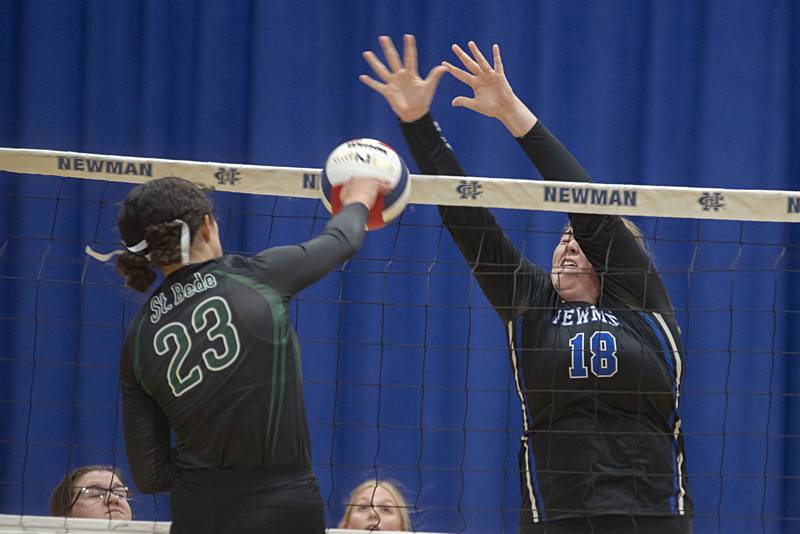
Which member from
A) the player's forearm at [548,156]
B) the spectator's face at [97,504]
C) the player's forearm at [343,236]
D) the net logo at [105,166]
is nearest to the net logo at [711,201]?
the player's forearm at [548,156]

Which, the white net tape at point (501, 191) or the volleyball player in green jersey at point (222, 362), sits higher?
the white net tape at point (501, 191)

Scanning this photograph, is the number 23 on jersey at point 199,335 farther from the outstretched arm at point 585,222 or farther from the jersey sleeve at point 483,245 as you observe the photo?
the outstretched arm at point 585,222

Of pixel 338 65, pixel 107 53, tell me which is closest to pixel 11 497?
pixel 107 53

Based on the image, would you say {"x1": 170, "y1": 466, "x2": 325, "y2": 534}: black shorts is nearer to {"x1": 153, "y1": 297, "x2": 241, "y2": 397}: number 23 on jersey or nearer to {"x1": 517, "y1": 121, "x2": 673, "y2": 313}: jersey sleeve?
{"x1": 153, "y1": 297, "x2": 241, "y2": 397}: number 23 on jersey

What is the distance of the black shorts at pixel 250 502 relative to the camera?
239 centimetres

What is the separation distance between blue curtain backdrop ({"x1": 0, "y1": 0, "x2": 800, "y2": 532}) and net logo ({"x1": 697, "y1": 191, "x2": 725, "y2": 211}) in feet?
7.57

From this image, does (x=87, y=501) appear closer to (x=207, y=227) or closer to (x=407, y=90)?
(x=207, y=227)

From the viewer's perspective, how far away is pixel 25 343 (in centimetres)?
586

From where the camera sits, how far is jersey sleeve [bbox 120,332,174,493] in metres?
2.52

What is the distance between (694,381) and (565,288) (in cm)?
255

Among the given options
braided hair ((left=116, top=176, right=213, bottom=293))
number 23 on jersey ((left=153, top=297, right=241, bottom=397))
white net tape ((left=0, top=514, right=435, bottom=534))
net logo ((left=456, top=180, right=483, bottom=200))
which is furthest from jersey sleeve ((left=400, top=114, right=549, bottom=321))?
white net tape ((left=0, top=514, right=435, bottom=534))

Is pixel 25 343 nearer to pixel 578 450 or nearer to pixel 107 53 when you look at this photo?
pixel 107 53

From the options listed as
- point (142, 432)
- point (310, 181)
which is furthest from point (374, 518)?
point (142, 432)

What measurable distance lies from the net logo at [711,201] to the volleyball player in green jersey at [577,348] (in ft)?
0.80
